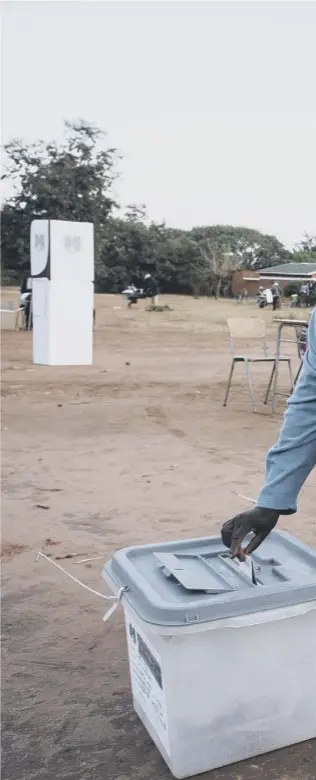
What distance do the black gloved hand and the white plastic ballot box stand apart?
0.08 m

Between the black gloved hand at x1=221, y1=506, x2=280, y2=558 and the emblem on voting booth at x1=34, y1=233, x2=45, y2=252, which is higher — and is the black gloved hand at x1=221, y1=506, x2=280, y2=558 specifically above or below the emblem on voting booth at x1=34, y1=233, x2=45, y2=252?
below

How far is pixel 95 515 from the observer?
3938 millimetres

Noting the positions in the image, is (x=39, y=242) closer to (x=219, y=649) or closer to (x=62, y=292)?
(x=62, y=292)

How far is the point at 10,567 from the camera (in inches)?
127

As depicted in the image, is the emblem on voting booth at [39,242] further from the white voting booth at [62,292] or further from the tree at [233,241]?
the tree at [233,241]

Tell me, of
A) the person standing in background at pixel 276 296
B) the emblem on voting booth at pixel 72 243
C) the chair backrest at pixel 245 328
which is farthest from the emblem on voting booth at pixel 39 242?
the person standing in background at pixel 276 296

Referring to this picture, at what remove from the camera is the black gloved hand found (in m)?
1.74

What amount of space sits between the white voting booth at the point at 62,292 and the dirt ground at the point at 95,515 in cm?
145

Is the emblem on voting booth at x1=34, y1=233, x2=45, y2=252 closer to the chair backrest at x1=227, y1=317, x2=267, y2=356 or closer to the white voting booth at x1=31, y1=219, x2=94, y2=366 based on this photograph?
the white voting booth at x1=31, y1=219, x2=94, y2=366

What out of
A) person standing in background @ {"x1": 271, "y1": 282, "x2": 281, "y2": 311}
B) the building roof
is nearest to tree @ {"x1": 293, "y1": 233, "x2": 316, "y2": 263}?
the building roof

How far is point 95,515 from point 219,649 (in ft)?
7.46

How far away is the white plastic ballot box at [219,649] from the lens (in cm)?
168

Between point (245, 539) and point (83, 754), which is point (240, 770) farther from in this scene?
point (245, 539)

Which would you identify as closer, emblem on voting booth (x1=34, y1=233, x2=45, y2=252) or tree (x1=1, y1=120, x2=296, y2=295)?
emblem on voting booth (x1=34, y1=233, x2=45, y2=252)
